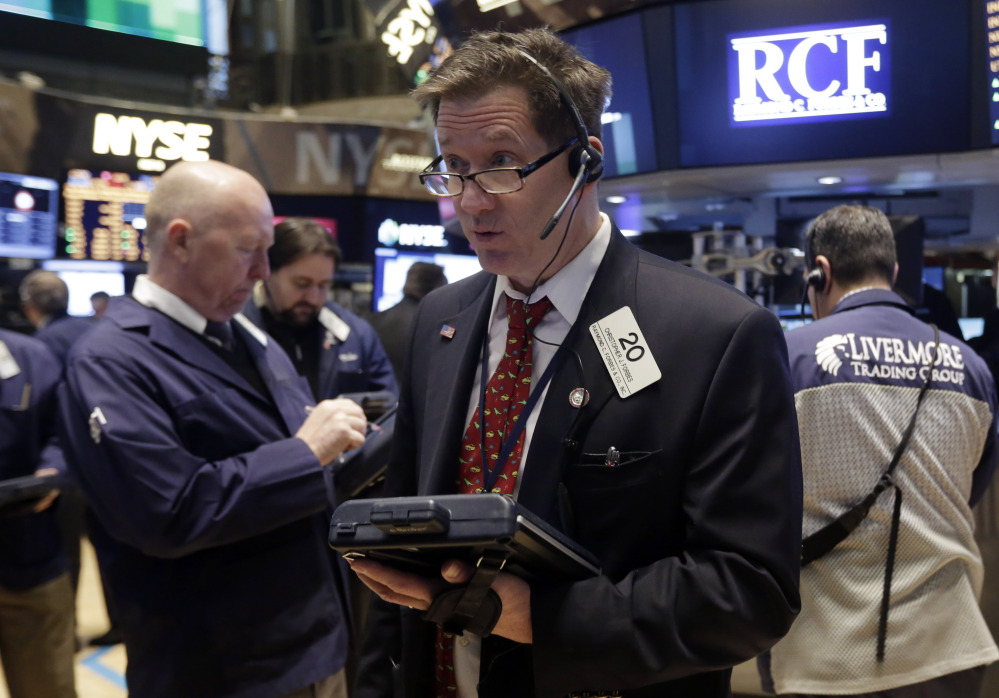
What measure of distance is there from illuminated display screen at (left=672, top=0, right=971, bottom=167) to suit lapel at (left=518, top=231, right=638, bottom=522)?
124 inches

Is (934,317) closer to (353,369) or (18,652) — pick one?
(353,369)

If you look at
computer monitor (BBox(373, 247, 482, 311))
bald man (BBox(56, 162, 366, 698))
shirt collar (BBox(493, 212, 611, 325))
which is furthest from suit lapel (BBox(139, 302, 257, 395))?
computer monitor (BBox(373, 247, 482, 311))

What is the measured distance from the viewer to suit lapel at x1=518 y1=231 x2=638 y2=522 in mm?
1312

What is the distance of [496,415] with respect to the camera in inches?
57.2

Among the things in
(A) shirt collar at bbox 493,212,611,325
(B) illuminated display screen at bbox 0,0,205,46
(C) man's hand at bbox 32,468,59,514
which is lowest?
(C) man's hand at bbox 32,468,59,514

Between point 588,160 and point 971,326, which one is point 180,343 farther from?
point 971,326

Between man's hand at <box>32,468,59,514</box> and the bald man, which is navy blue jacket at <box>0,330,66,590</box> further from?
the bald man

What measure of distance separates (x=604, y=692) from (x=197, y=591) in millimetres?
1139

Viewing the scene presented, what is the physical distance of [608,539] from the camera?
1.31 meters

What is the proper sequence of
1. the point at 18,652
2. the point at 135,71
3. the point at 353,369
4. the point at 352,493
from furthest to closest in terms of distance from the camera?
the point at 135,71, the point at 353,369, the point at 18,652, the point at 352,493

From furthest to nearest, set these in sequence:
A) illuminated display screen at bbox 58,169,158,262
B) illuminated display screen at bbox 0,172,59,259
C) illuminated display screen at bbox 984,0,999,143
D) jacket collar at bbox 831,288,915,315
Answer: illuminated display screen at bbox 58,169,158,262, illuminated display screen at bbox 0,172,59,259, illuminated display screen at bbox 984,0,999,143, jacket collar at bbox 831,288,915,315

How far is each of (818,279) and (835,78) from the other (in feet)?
6.14

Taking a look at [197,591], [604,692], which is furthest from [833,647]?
[197,591]

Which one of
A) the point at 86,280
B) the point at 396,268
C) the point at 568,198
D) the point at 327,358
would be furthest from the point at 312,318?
the point at 396,268
